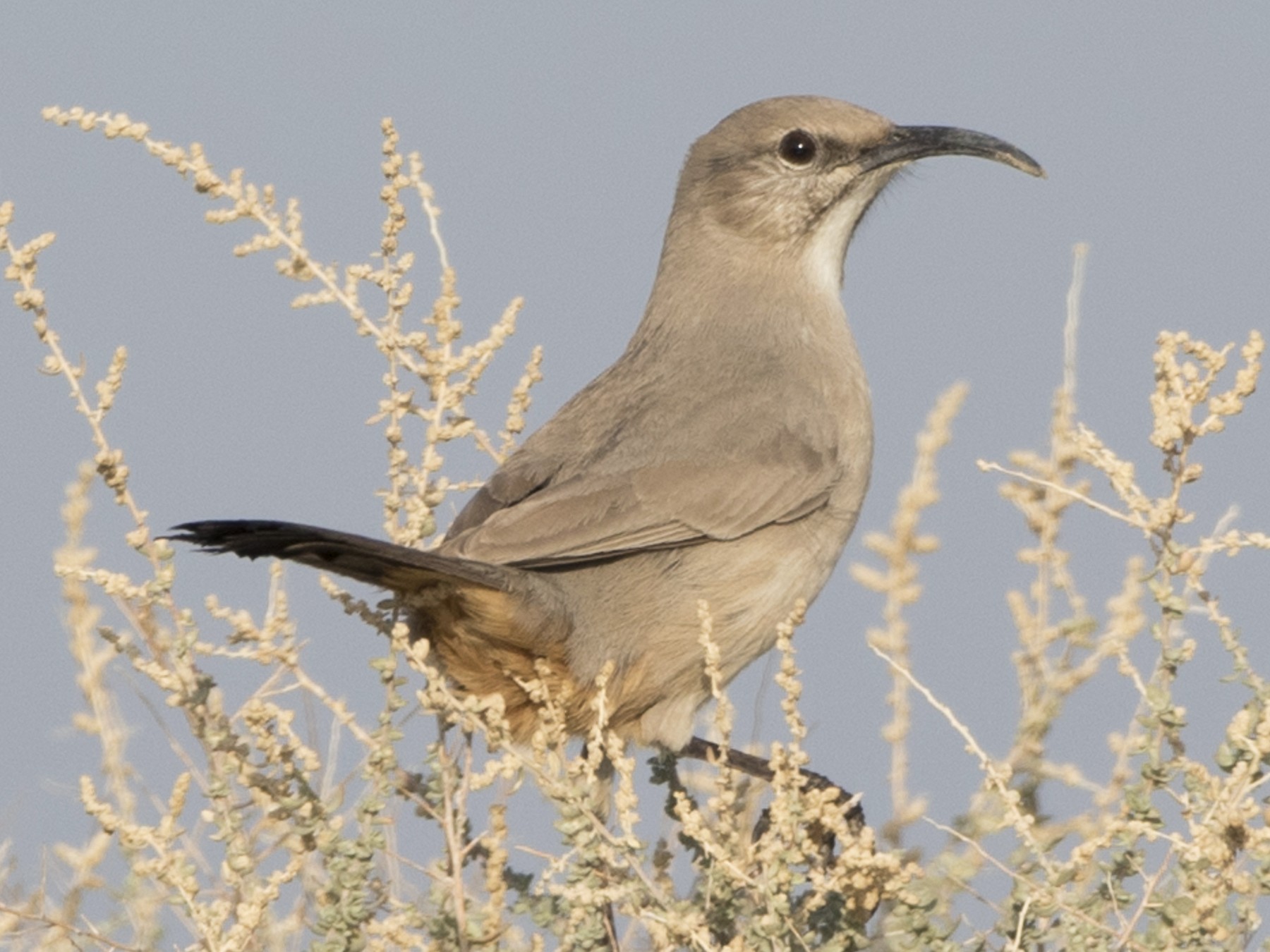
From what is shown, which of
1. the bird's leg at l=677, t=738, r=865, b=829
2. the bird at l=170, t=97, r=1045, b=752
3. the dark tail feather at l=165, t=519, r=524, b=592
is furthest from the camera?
the bird's leg at l=677, t=738, r=865, b=829

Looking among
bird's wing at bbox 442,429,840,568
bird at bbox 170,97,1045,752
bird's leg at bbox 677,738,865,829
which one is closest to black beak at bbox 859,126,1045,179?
bird at bbox 170,97,1045,752

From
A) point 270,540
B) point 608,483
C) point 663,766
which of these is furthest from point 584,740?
point 270,540

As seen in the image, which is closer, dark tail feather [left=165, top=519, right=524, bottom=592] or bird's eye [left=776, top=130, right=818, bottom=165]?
dark tail feather [left=165, top=519, right=524, bottom=592]

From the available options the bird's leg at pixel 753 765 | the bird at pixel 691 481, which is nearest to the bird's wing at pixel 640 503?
the bird at pixel 691 481

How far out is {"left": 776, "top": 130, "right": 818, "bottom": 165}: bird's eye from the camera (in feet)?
14.9

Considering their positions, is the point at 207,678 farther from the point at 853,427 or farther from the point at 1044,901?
the point at 853,427

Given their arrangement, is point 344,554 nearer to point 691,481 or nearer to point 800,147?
point 691,481

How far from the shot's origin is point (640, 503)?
3773 millimetres

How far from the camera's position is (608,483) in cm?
380

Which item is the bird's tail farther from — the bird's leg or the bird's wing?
the bird's leg

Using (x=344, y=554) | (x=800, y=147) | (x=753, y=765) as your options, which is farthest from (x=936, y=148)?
(x=344, y=554)

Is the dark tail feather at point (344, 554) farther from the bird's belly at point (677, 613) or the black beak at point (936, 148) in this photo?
the black beak at point (936, 148)

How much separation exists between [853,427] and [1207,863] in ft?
6.31

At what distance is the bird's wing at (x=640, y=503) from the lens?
3592mm
